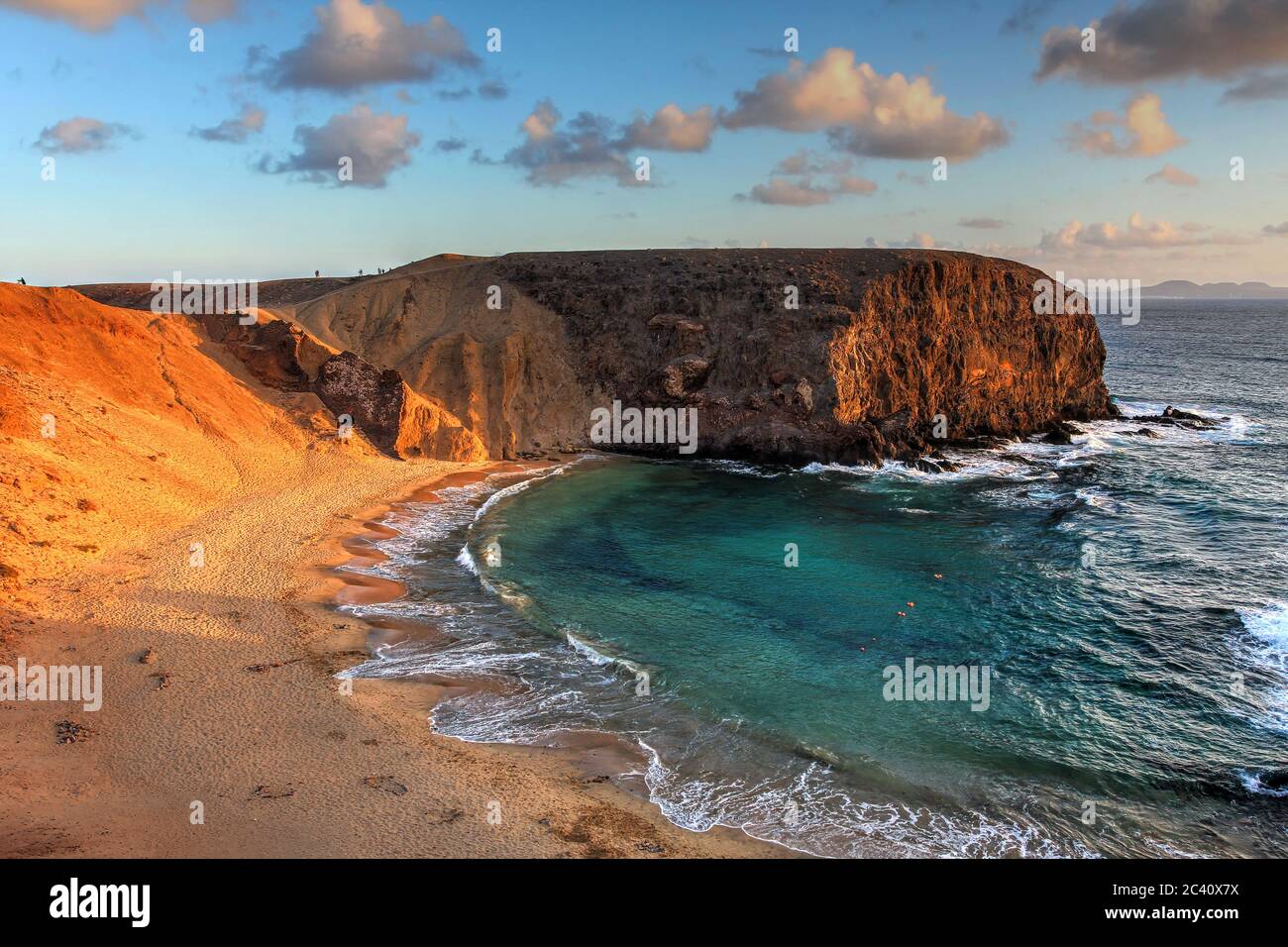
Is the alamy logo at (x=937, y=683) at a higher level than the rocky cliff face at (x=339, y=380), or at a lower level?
lower

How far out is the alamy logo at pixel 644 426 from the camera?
168ft

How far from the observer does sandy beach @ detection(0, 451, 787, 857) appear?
47.7ft

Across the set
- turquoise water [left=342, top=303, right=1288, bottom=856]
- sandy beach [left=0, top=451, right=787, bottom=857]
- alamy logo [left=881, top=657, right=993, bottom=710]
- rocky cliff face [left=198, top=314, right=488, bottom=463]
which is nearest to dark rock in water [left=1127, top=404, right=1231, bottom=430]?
turquoise water [left=342, top=303, right=1288, bottom=856]

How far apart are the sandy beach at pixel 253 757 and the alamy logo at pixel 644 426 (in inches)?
1096

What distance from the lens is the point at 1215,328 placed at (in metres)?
153

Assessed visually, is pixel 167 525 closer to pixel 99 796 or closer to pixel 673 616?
pixel 99 796

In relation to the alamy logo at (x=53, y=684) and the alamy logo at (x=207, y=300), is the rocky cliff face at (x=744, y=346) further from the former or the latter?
the alamy logo at (x=53, y=684)

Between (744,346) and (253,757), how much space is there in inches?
1584

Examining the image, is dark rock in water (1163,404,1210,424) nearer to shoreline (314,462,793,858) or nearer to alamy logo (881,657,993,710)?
alamy logo (881,657,993,710)

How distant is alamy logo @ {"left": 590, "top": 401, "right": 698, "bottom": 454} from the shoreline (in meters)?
19.9

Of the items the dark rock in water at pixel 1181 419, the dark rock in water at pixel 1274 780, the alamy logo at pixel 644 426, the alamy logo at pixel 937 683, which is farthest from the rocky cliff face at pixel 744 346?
the dark rock in water at pixel 1274 780

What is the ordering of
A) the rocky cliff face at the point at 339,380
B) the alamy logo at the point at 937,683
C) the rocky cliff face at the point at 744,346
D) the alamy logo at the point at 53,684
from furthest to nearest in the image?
the rocky cliff face at the point at 744,346 < the rocky cliff face at the point at 339,380 < the alamy logo at the point at 937,683 < the alamy logo at the point at 53,684

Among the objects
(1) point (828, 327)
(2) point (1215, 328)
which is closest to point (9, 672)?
(1) point (828, 327)

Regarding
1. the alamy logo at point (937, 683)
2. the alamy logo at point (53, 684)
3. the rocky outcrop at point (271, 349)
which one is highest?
the rocky outcrop at point (271, 349)
